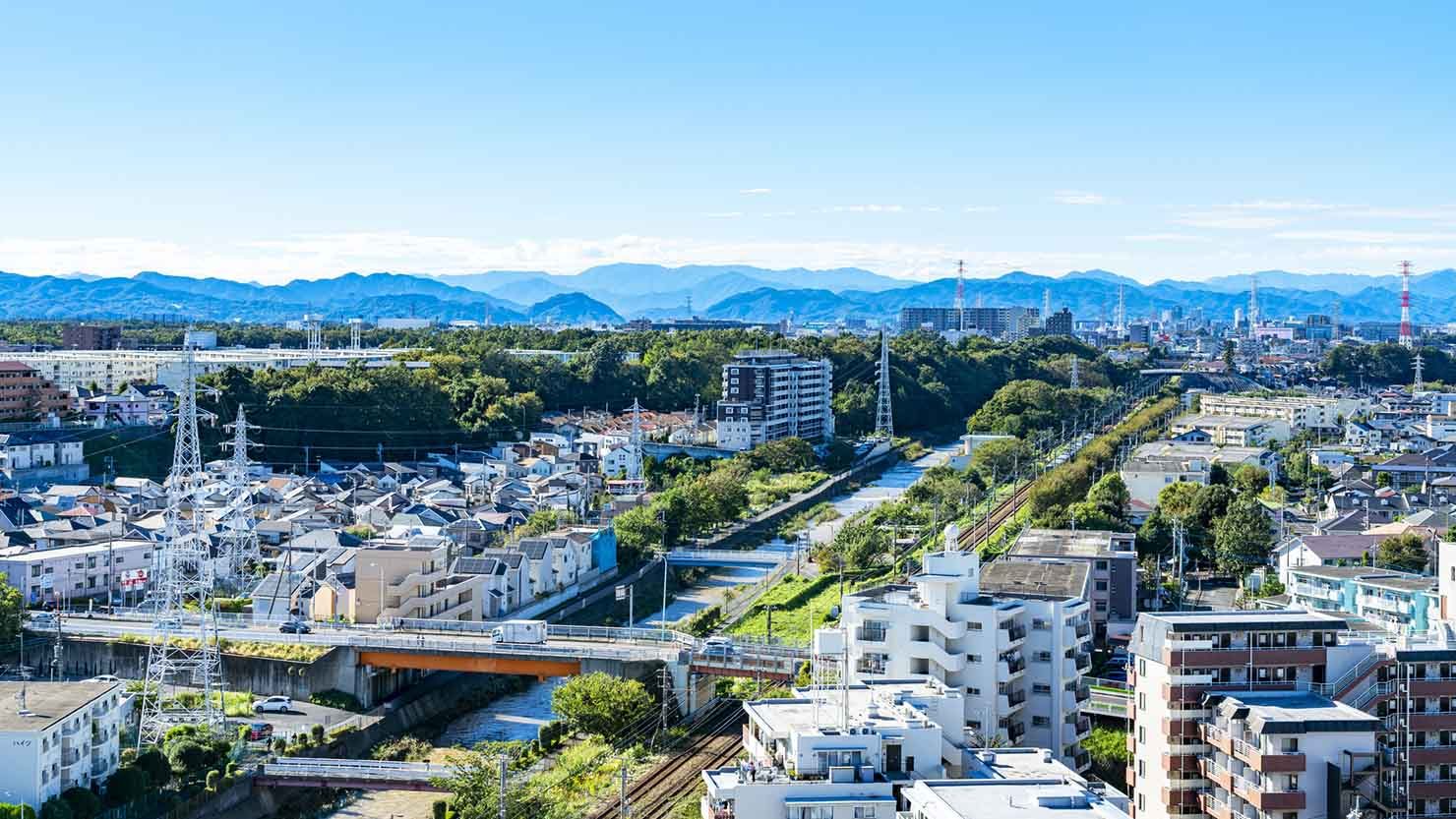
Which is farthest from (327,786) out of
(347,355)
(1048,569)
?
(347,355)

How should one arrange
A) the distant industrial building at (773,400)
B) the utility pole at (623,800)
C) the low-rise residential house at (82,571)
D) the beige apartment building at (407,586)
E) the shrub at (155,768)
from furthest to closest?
the distant industrial building at (773,400)
the low-rise residential house at (82,571)
the beige apartment building at (407,586)
the shrub at (155,768)
the utility pole at (623,800)

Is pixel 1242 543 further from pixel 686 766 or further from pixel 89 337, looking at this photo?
pixel 89 337

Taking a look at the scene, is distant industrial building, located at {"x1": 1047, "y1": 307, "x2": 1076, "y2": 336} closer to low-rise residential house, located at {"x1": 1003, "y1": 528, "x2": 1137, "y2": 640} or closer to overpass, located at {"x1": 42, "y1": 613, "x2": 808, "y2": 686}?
low-rise residential house, located at {"x1": 1003, "y1": 528, "x2": 1137, "y2": 640}

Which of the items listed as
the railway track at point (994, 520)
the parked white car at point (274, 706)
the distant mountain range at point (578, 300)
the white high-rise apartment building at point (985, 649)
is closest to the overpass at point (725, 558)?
the railway track at point (994, 520)

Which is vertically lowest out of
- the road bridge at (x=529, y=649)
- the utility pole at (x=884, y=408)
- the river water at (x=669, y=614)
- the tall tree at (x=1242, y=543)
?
the river water at (x=669, y=614)

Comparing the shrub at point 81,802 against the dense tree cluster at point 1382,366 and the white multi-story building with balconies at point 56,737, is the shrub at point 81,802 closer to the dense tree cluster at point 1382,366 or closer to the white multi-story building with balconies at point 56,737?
the white multi-story building with balconies at point 56,737

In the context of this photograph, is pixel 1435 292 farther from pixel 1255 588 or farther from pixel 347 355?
pixel 1255 588

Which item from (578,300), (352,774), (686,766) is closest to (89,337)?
(352,774)
